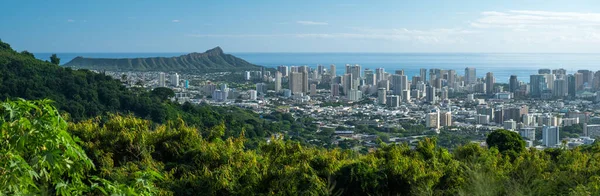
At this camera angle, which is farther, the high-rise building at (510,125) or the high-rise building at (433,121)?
the high-rise building at (433,121)

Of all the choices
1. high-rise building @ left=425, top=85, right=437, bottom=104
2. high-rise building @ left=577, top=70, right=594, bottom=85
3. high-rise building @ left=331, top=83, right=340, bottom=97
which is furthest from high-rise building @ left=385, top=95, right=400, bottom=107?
high-rise building @ left=577, top=70, right=594, bottom=85

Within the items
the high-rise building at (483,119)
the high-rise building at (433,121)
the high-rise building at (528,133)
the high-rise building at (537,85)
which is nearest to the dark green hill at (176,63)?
the high-rise building at (537,85)

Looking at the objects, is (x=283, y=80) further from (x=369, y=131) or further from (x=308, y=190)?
(x=308, y=190)

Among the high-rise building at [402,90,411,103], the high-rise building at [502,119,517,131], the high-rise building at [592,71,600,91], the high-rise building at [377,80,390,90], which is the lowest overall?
the high-rise building at [502,119,517,131]

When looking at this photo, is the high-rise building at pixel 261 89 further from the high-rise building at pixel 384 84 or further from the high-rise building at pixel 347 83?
the high-rise building at pixel 384 84

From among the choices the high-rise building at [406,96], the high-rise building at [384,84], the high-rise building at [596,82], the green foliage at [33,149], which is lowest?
the high-rise building at [406,96]

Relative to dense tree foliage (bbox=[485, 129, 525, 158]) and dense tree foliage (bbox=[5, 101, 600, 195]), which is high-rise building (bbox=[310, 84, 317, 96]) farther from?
dense tree foliage (bbox=[5, 101, 600, 195])

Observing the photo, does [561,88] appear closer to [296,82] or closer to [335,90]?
[335,90]
